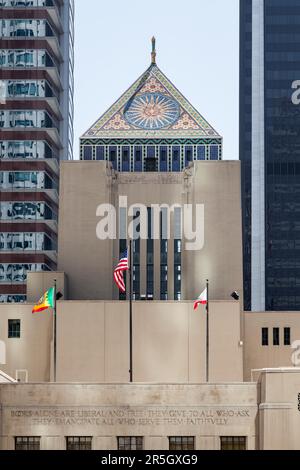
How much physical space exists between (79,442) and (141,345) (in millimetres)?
28288

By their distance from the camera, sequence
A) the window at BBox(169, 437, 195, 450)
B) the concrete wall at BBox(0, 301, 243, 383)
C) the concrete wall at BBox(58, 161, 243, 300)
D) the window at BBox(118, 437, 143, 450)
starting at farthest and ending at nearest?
the concrete wall at BBox(58, 161, 243, 300) < the concrete wall at BBox(0, 301, 243, 383) < the window at BBox(118, 437, 143, 450) < the window at BBox(169, 437, 195, 450)

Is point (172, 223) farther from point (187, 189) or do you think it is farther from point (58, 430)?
point (58, 430)

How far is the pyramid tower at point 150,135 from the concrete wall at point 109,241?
802 centimetres

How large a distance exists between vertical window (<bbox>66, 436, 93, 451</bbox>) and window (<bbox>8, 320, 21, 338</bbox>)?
30607 millimetres

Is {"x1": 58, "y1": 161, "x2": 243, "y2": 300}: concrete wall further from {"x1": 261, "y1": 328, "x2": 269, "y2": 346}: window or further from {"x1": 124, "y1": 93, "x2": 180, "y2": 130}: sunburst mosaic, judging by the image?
{"x1": 124, "y1": 93, "x2": 180, "y2": 130}: sunburst mosaic

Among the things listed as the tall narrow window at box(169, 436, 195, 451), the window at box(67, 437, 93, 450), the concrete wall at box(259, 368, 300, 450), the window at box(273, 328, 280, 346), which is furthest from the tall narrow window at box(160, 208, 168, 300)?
the concrete wall at box(259, 368, 300, 450)

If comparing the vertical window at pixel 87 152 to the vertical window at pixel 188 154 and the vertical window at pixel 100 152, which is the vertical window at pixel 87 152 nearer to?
the vertical window at pixel 100 152

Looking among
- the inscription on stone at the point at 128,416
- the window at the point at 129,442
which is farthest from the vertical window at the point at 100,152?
the window at the point at 129,442

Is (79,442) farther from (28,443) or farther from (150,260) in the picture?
(150,260)

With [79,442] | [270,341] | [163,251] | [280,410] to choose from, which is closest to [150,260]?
[163,251]

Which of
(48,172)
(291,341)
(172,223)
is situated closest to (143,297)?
(172,223)

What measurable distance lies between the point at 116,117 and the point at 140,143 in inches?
137

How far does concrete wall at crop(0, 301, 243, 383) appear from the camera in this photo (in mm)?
92812

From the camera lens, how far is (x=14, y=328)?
95375mm
